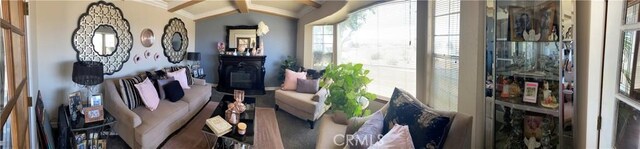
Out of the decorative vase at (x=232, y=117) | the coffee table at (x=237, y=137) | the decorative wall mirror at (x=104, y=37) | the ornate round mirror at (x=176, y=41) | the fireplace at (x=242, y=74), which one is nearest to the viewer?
the coffee table at (x=237, y=137)

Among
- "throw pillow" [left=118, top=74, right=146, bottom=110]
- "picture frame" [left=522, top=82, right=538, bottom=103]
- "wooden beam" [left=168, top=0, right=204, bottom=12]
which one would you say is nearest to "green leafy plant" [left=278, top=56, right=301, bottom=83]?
"wooden beam" [left=168, top=0, right=204, bottom=12]

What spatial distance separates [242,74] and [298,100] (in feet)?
8.06

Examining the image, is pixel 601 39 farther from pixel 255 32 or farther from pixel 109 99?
pixel 255 32

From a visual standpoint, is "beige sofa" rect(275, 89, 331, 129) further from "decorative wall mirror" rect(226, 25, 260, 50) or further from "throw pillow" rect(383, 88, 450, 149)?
"decorative wall mirror" rect(226, 25, 260, 50)

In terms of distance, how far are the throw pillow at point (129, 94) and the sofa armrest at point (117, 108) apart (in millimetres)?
75

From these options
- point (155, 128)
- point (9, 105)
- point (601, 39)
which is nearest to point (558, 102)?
point (601, 39)

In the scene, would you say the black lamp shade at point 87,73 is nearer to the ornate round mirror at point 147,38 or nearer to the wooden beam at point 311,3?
the ornate round mirror at point 147,38

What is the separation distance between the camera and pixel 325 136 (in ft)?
7.73

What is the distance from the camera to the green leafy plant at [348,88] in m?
2.50

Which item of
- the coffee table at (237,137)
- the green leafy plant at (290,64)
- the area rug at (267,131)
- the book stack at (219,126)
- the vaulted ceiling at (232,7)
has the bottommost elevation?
the area rug at (267,131)

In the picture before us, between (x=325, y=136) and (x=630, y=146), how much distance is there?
1.71m

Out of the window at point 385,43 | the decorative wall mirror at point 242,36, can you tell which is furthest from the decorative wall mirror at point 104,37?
the window at point 385,43

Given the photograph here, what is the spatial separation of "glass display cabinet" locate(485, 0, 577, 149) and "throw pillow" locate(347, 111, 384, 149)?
2.26 feet

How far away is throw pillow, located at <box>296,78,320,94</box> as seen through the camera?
4.43m
